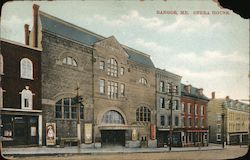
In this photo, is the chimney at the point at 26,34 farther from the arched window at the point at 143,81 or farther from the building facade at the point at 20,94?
the arched window at the point at 143,81

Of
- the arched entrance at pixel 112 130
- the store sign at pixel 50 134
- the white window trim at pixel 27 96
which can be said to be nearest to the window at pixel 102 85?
the arched entrance at pixel 112 130

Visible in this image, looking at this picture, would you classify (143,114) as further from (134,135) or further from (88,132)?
(88,132)

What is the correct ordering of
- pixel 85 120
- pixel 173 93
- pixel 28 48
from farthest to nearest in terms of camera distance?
pixel 173 93
pixel 85 120
pixel 28 48

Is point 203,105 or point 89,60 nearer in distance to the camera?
point 89,60

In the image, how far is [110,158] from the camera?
5387 millimetres

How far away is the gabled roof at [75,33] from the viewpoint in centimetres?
514

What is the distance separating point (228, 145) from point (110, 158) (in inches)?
64.8

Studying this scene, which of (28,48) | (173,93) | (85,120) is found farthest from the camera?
(173,93)

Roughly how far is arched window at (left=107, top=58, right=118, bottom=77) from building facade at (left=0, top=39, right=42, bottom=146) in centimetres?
94

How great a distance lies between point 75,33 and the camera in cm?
529

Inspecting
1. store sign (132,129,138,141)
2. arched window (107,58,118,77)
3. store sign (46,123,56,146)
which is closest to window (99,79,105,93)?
arched window (107,58,118,77)

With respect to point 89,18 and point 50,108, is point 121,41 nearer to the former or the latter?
point 89,18

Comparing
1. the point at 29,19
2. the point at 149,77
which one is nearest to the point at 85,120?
the point at 149,77

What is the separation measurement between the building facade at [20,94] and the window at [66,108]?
0.77 ft
